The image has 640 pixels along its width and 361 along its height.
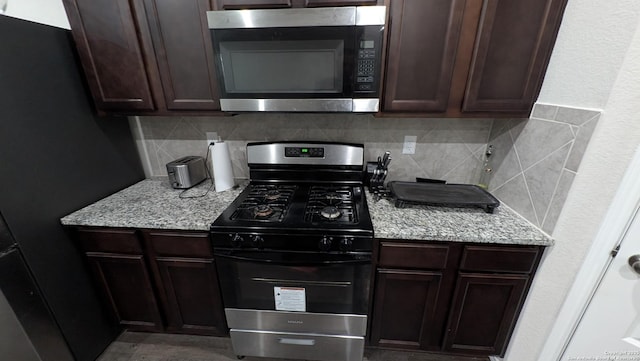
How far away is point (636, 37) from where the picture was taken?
0.81 metres

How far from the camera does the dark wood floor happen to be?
152 centimetres

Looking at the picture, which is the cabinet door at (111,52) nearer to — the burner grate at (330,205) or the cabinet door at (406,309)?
the burner grate at (330,205)

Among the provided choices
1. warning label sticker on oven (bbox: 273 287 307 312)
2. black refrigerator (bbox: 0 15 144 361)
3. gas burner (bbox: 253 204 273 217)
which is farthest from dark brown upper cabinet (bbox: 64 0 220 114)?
warning label sticker on oven (bbox: 273 287 307 312)

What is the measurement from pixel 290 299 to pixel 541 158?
1467 mm

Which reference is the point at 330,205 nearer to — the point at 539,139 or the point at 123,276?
the point at 539,139

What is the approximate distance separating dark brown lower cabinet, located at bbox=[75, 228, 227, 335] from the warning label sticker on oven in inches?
14.4

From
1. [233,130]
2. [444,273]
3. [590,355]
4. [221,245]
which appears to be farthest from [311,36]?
[590,355]

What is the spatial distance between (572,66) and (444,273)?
1.09 metres

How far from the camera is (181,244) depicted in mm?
1286

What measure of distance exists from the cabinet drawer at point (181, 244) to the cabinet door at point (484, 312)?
4.41 ft

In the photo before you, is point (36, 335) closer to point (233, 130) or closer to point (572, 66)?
point (233, 130)

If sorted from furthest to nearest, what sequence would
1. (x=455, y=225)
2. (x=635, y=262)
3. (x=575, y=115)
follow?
(x=455, y=225), (x=575, y=115), (x=635, y=262)

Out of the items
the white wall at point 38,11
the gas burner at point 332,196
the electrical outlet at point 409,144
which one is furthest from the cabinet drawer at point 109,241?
the electrical outlet at point 409,144

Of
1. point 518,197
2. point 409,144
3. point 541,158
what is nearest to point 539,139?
point 541,158
